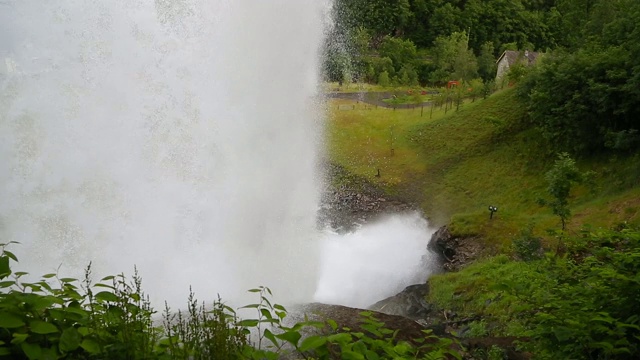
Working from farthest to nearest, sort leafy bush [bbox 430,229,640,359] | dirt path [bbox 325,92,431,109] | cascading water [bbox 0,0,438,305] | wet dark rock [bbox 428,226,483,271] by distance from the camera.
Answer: dirt path [bbox 325,92,431,109] < wet dark rock [bbox 428,226,483,271] < cascading water [bbox 0,0,438,305] < leafy bush [bbox 430,229,640,359]

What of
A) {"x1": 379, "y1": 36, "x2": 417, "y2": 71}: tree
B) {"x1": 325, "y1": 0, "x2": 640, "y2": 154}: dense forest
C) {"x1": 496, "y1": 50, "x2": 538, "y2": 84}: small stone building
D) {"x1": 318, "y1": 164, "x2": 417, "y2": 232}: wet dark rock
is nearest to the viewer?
{"x1": 325, "y1": 0, "x2": 640, "y2": 154}: dense forest

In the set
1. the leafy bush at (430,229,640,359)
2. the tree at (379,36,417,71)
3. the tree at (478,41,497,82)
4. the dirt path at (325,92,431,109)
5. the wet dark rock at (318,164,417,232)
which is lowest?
the wet dark rock at (318,164,417,232)

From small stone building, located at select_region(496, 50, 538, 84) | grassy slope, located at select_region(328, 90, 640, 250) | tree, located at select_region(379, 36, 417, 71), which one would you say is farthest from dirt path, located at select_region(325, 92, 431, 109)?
tree, located at select_region(379, 36, 417, 71)

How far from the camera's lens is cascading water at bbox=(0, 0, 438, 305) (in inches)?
472

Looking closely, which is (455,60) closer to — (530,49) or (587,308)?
(530,49)

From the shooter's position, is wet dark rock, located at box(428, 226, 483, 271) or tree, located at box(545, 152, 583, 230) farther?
wet dark rock, located at box(428, 226, 483, 271)

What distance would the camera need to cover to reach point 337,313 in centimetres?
1074

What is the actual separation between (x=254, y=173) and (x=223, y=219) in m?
1.68

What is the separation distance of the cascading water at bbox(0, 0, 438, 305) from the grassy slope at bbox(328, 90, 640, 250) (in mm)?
9948

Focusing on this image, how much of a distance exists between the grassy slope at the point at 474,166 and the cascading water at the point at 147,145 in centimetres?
995

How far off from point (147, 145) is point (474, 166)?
20.8 meters

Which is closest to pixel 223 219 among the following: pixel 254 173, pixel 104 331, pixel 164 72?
pixel 254 173

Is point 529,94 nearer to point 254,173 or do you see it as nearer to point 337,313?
point 254,173

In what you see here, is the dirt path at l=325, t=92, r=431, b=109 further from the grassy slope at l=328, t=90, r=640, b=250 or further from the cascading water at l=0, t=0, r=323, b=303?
the cascading water at l=0, t=0, r=323, b=303
